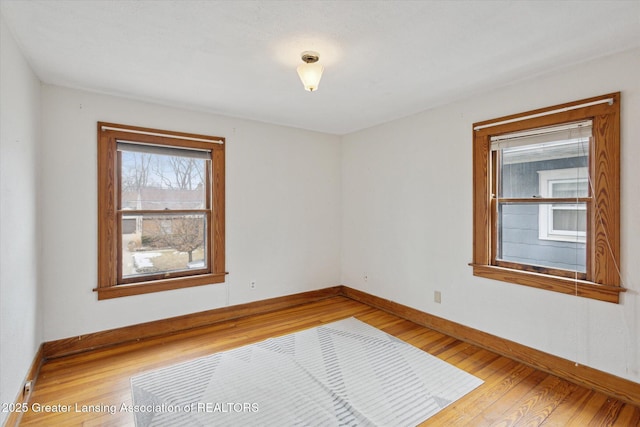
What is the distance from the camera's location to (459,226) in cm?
328

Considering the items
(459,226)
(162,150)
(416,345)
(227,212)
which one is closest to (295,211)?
(227,212)

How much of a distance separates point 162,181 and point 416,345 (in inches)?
126

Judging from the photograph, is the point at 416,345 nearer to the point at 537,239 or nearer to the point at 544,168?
the point at 537,239

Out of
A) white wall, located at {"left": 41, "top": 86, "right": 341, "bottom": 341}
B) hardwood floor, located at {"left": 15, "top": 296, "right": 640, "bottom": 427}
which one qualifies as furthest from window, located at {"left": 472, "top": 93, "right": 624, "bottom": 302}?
white wall, located at {"left": 41, "top": 86, "right": 341, "bottom": 341}

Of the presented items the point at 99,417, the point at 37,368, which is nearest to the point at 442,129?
the point at 99,417

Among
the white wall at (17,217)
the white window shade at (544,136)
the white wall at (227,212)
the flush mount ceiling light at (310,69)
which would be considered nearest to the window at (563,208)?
the white window shade at (544,136)

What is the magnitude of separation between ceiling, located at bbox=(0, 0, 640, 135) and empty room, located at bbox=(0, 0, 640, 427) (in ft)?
0.07

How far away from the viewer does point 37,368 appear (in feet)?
8.47

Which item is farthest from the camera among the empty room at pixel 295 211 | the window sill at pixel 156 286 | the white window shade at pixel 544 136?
the window sill at pixel 156 286

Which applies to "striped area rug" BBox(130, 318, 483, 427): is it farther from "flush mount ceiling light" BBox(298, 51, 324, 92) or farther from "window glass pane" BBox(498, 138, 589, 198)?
"flush mount ceiling light" BBox(298, 51, 324, 92)

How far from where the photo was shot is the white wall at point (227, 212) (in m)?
2.88

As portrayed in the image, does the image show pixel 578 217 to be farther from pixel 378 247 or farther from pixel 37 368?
pixel 37 368

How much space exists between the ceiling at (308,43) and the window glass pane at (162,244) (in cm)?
132

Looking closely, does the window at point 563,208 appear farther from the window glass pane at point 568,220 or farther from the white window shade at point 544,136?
the white window shade at point 544,136
